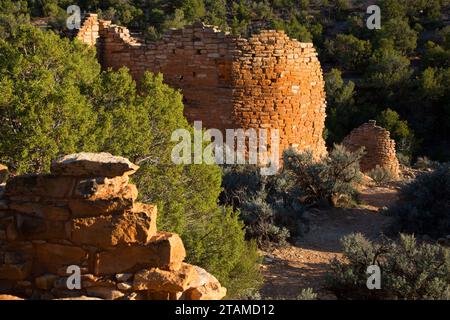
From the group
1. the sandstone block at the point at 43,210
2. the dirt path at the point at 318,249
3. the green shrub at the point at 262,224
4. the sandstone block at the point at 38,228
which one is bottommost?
the dirt path at the point at 318,249

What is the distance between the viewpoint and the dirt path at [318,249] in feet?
24.5

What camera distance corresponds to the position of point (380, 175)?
1431 centimetres

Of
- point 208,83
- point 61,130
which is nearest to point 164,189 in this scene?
point 61,130

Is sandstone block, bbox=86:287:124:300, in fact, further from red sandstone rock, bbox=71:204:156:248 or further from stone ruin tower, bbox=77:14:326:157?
stone ruin tower, bbox=77:14:326:157

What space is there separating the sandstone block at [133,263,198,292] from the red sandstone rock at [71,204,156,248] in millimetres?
248

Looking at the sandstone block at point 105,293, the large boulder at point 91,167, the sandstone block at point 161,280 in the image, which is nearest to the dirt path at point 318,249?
the sandstone block at point 161,280

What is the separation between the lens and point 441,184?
1080 cm

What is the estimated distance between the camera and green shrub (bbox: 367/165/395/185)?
14.2 m

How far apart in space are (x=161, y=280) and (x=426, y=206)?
7.51m

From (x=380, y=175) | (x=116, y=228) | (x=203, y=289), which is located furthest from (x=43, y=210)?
(x=380, y=175)

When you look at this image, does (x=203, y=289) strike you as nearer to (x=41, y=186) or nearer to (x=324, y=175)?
(x=41, y=186)

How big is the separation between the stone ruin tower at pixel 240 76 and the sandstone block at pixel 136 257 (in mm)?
6578

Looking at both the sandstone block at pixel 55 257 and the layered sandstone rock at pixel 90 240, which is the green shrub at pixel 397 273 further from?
the sandstone block at pixel 55 257

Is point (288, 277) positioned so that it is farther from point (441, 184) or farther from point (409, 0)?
point (409, 0)
